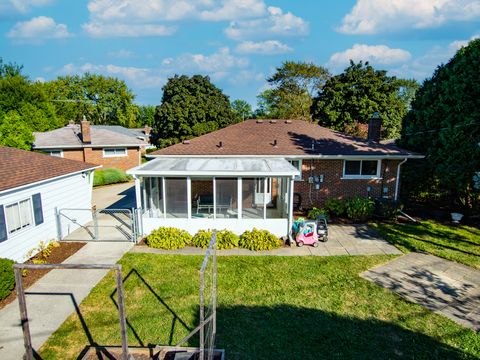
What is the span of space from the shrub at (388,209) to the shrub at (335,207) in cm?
170

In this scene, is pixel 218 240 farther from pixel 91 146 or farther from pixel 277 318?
pixel 91 146

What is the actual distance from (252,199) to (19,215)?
8.14 metres

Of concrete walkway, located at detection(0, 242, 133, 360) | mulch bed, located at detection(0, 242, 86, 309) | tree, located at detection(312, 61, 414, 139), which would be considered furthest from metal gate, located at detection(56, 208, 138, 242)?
tree, located at detection(312, 61, 414, 139)

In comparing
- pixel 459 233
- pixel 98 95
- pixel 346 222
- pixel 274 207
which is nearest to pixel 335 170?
pixel 346 222

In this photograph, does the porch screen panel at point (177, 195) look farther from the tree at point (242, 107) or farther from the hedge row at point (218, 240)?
the tree at point (242, 107)

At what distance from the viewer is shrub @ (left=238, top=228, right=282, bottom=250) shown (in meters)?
11.1

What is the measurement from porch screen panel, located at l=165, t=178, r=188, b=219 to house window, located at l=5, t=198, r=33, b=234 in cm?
460

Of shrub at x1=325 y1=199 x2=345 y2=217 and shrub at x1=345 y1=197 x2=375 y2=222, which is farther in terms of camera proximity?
shrub at x1=325 y1=199 x2=345 y2=217

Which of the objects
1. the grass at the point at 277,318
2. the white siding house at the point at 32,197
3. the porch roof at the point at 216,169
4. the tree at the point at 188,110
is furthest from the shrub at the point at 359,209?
the tree at the point at 188,110

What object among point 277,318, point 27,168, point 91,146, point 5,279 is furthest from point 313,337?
point 91,146

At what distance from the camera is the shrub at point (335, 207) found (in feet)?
49.7

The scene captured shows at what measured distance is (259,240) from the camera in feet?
36.6

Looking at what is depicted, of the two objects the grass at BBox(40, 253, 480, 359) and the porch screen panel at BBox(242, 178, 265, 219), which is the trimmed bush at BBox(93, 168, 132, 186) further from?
the grass at BBox(40, 253, 480, 359)

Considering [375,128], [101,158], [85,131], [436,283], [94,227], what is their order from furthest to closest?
[101,158]
[85,131]
[375,128]
[94,227]
[436,283]
